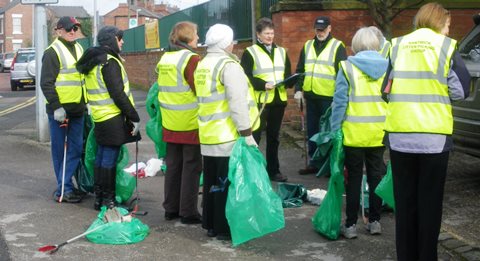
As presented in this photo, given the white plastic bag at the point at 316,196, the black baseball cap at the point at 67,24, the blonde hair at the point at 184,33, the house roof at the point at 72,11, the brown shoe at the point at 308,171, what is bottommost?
the white plastic bag at the point at 316,196

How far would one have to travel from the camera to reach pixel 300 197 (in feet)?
24.6

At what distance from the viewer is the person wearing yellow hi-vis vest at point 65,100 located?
743cm

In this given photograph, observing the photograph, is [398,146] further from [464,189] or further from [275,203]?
[464,189]

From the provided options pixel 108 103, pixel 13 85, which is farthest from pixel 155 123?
pixel 13 85

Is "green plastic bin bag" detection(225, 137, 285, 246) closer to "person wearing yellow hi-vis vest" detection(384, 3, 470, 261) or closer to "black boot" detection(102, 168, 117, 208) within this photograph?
"person wearing yellow hi-vis vest" detection(384, 3, 470, 261)

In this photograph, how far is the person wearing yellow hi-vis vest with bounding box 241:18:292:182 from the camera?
8398 mm

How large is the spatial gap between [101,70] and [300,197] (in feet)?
7.96

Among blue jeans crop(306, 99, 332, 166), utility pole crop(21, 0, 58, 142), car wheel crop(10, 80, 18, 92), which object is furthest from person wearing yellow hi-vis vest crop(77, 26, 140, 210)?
car wheel crop(10, 80, 18, 92)

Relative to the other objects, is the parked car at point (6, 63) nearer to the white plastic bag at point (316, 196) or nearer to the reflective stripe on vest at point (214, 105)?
the white plastic bag at point (316, 196)

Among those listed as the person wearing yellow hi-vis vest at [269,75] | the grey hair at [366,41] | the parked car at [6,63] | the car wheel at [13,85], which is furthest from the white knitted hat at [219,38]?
the parked car at [6,63]

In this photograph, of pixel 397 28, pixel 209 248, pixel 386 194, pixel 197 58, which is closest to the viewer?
pixel 386 194

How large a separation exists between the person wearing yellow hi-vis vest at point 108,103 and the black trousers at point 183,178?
22.5 inches

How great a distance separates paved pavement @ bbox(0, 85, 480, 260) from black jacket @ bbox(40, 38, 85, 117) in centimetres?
102

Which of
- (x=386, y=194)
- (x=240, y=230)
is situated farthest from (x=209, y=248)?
(x=386, y=194)
